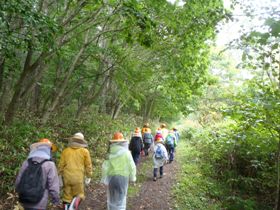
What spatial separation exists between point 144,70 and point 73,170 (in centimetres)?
891

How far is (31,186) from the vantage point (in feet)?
15.3

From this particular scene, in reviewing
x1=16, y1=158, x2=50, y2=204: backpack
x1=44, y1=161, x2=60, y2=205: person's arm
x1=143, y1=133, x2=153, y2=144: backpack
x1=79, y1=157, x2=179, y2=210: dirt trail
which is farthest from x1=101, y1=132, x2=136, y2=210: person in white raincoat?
x1=143, y1=133, x2=153, y2=144: backpack

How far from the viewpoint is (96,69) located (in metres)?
16.9

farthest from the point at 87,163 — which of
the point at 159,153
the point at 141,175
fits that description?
the point at 141,175

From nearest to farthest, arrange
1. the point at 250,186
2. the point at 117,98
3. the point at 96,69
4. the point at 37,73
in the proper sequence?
the point at 37,73, the point at 250,186, the point at 96,69, the point at 117,98

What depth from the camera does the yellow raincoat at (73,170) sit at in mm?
6148

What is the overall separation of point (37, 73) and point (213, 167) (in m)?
8.47

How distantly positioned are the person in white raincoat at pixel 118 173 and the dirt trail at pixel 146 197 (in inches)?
64.6

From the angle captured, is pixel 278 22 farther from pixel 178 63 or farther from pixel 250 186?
pixel 178 63

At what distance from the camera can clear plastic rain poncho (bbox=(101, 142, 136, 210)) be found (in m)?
6.46

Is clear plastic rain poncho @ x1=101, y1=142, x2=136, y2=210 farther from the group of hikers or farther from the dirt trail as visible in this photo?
the dirt trail

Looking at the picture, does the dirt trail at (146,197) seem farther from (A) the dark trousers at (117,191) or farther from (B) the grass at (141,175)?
(A) the dark trousers at (117,191)

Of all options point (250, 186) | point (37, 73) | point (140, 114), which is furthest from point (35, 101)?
point (140, 114)

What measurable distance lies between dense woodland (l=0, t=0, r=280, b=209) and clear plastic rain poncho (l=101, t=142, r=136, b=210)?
8.11 ft
